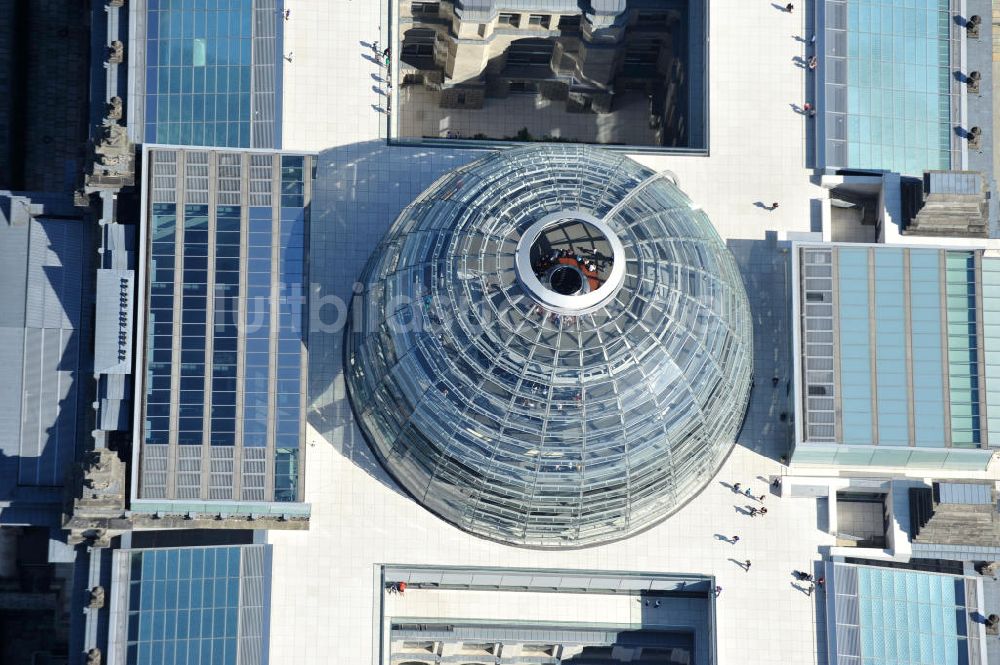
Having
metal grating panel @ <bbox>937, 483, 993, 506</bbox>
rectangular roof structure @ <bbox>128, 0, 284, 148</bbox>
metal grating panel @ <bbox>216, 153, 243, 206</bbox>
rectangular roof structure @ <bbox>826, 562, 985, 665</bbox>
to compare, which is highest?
rectangular roof structure @ <bbox>128, 0, 284, 148</bbox>

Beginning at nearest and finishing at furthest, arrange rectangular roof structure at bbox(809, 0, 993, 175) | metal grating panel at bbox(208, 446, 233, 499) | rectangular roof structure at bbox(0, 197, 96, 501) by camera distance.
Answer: metal grating panel at bbox(208, 446, 233, 499) → rectangular roof structure at bbox(0, 197, 96, 501) → rectangular roof structure at bbox(809, 0, 993, 175)

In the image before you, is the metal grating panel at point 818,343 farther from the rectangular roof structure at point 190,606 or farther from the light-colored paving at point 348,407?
the rectangular roof structure at point 190,606

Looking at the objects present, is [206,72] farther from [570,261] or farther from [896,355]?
[896,355]

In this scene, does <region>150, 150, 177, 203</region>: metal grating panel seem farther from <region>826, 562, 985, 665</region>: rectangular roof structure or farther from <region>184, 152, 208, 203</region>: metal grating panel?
<region>826, 562, 985, 665</region>: rectangular roof structure

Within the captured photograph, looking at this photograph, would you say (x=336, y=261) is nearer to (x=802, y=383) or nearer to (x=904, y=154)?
(x=802, y=383)

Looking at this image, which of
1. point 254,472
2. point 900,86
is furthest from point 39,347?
point 900,86

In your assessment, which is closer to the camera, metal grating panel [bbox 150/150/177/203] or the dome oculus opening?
the dome oculus opening

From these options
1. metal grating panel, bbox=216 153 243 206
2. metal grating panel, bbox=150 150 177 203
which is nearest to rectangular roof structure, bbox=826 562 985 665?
metal grating panel, bbox=216 153 243 206
